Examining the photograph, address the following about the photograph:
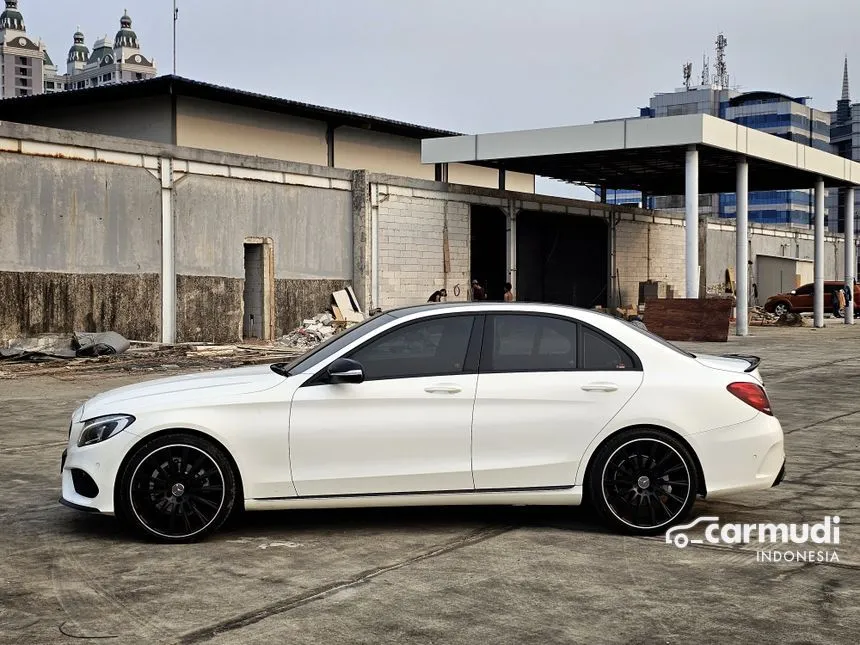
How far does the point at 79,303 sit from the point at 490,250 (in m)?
17.3

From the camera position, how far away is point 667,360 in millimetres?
6957

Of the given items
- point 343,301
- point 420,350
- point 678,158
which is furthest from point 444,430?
point 678,158

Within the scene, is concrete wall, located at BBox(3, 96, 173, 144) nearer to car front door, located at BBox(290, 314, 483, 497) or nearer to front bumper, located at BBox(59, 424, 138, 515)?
front bumper, located at BBox(59, 424, 138, 515)

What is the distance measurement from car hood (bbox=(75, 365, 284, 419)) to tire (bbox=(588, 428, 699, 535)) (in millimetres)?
2170

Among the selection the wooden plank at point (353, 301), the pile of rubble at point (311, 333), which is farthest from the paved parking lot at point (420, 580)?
the wooden plank at point (353, 301)

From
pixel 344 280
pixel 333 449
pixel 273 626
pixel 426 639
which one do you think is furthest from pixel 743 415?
pixel 344 280

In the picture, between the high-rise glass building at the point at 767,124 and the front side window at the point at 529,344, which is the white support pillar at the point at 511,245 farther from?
the high-rise glass building at the point at 767,124

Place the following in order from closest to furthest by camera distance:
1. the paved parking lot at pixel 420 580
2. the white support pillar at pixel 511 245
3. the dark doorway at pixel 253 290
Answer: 1. the paved parking lot at pixel 420 580
2. the dark doorway at pixel 253 290
3. the white support pillar at pixel 511 245

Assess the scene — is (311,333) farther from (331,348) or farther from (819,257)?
(819,257)

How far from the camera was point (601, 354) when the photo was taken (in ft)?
22.8

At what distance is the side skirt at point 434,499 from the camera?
655cm

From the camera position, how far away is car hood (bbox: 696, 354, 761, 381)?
707 centimetres

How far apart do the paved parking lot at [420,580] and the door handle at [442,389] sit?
939 mm

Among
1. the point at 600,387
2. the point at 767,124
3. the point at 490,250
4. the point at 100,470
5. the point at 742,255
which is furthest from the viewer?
the point at 767,124
